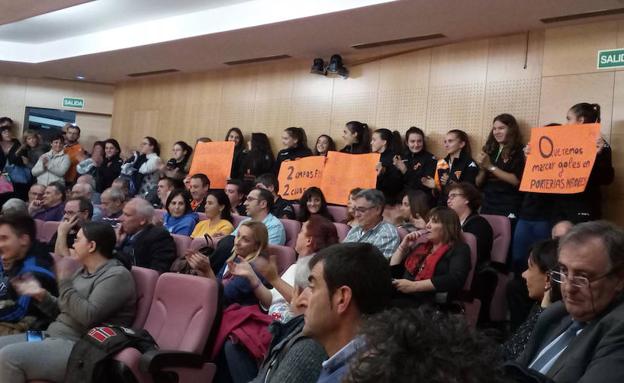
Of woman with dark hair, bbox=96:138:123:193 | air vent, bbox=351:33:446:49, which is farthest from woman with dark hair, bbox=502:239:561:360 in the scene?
woman with dark hair, bbox=96:138:123:193

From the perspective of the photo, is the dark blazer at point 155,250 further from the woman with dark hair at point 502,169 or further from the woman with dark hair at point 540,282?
the woman with dark hair at point 502,169

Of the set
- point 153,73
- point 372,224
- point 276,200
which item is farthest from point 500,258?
point 153,73

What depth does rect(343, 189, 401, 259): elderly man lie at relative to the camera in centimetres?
404

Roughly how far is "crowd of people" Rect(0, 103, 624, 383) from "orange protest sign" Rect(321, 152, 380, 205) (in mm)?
243

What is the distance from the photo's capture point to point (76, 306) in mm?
2939

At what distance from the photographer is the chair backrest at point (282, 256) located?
370 cm

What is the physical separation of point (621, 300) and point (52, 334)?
2.45 meters

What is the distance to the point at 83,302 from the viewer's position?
295 cm

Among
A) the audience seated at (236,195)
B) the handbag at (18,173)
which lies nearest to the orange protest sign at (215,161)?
the audience seated at (236,195)

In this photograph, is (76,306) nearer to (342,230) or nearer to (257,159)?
(342,230)

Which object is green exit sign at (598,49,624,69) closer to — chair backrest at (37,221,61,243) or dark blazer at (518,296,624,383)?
dark blazer at (518,296,624,383)

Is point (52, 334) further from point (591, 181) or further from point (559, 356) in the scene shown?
point (591, 181)

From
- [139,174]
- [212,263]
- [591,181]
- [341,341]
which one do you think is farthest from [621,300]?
[139,174]

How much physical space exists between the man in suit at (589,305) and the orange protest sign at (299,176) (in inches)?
166
